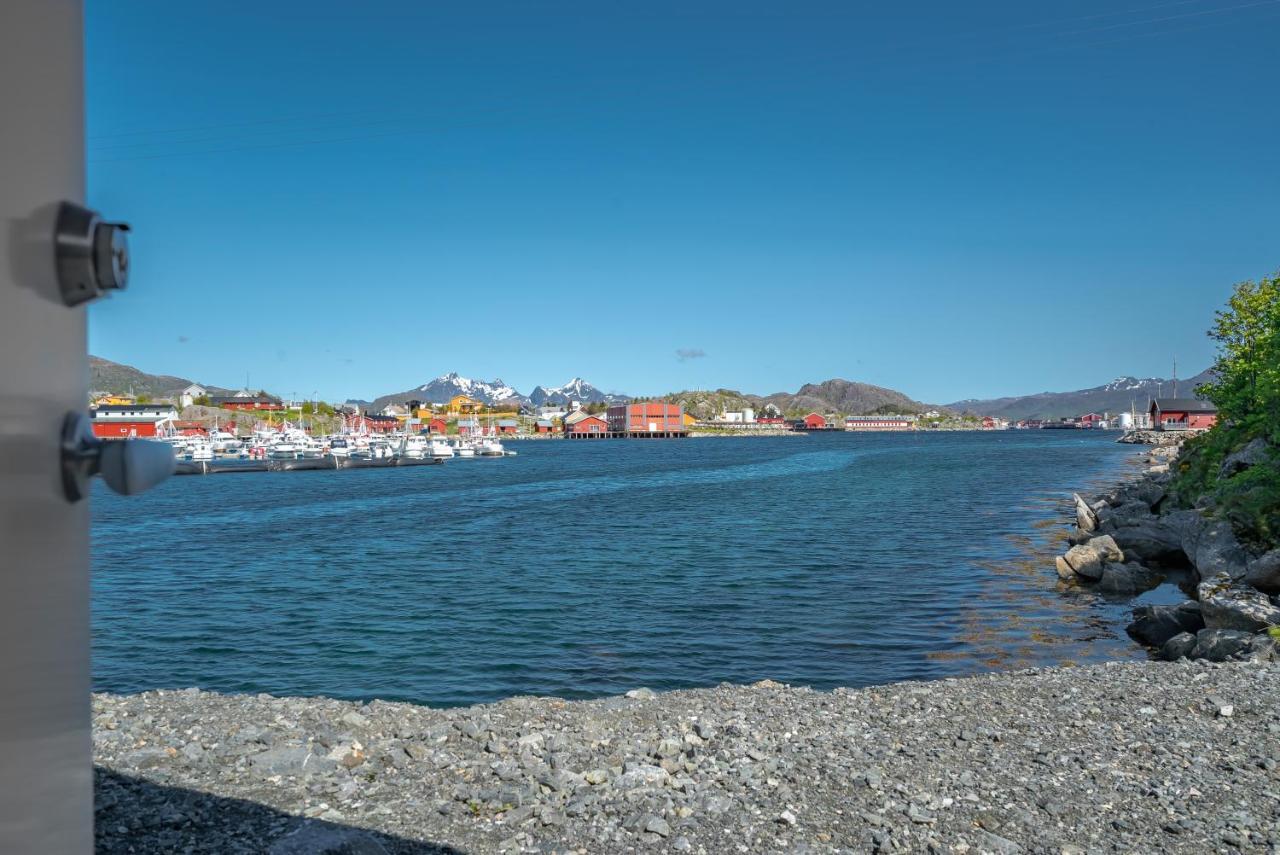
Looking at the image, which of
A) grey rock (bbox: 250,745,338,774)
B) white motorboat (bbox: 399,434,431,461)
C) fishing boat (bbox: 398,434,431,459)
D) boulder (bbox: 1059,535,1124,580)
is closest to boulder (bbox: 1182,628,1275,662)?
boulder (bbox: 1059,535,1124,580)

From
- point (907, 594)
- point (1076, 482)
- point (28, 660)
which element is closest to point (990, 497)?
point (1076, 482)

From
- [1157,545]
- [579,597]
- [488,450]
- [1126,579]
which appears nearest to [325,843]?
[579,597]

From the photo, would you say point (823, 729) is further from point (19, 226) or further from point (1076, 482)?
point (1076, 482)

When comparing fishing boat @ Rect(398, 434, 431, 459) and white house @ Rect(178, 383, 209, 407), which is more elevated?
white house @ Rect(178, 383, 209, 407)

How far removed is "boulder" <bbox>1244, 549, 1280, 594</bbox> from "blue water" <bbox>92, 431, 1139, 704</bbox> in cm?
275

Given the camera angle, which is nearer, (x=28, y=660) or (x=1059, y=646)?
(x=28, y=660)

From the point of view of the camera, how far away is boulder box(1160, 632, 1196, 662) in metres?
15.1

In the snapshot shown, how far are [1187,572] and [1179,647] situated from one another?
1195cm

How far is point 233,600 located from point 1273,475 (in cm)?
2793

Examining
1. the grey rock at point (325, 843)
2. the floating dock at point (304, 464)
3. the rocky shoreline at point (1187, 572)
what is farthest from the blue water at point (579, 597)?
the floating dock at point (304, 464)

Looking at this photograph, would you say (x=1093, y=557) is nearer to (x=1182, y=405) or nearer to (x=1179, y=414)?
(x=1179, y=414)

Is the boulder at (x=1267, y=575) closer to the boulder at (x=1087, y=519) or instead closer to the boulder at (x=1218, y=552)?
the boulder at (x=1218, y=552)

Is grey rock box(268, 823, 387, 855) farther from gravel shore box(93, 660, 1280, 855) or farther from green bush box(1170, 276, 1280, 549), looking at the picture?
green bush box(1170, 276, 1280, 549)

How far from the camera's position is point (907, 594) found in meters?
24.8
